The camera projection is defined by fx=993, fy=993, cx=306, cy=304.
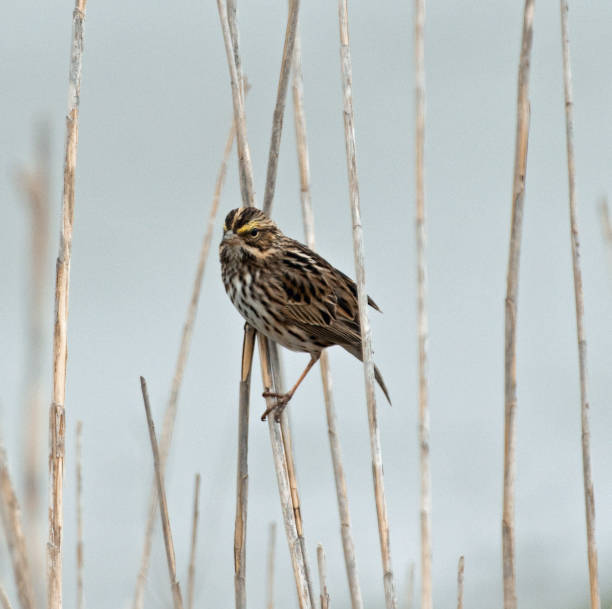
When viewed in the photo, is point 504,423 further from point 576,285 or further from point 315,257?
point 315,257

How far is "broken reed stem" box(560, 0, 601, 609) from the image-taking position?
3.26m

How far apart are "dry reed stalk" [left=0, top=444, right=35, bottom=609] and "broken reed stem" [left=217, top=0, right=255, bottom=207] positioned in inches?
44.9

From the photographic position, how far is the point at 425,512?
10.5ft

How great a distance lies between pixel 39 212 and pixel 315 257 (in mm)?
2553

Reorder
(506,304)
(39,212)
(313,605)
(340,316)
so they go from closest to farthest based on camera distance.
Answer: (39,212), (506,304), (313,605), (340,316)

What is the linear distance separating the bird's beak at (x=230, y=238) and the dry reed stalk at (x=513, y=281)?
1482 millimetres

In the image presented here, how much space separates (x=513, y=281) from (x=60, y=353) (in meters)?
1.31

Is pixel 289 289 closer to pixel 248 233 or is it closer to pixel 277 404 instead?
pixel 248 233

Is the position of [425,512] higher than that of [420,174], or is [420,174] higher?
[420,174]

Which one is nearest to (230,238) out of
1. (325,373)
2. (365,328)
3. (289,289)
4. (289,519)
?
(289,289)

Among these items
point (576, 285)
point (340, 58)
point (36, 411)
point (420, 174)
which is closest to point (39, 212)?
point (36, 411)

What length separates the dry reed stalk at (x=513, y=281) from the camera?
110 inches

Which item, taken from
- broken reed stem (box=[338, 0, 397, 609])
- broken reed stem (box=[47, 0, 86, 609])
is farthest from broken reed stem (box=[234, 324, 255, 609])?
broken reed stem (box=[47, 0, 86, 609])

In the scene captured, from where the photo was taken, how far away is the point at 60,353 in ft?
9.23
